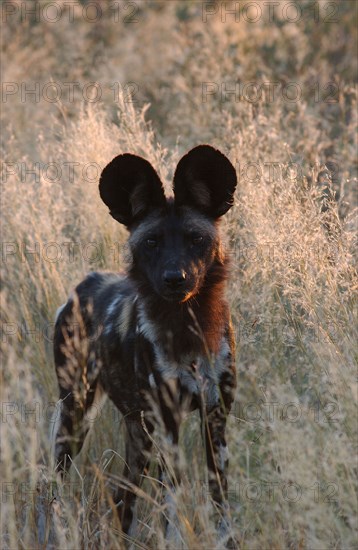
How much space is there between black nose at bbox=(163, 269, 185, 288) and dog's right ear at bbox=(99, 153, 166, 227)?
450 mm

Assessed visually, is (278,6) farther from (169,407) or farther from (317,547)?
(317,547)

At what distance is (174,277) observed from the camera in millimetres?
3383

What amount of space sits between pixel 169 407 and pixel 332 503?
2.56ft

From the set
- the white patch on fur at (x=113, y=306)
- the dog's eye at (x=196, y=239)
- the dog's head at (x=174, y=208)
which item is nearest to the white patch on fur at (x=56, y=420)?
the white patch on fur at (x=113, y=306)

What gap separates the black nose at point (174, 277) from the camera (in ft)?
11.1

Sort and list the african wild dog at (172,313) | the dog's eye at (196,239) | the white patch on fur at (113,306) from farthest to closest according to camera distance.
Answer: the white patch on fur at (113,306) → the dog's eye at (196,239) → the african wild dog at (172,313)

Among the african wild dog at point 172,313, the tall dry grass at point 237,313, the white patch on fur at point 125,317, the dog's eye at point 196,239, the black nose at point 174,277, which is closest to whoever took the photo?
the tall dry grass at point 237,313

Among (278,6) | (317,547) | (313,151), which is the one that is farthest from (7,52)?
(317,547)

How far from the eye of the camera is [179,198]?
3713 millimetres

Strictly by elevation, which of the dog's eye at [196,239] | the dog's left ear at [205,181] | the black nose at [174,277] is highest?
the dog's left ear at [205,181]

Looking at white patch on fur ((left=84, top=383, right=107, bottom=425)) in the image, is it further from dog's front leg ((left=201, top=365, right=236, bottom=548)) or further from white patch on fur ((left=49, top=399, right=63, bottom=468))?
dog's front leg ((left=201, top=365, right=236, bottom=548))

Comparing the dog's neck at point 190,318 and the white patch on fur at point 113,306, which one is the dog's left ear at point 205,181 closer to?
the dog's neck at point 190,318

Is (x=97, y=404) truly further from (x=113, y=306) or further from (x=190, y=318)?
(x=190, y=318)

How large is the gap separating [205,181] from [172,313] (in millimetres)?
584
